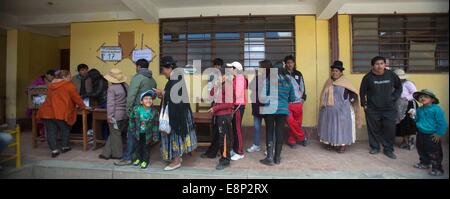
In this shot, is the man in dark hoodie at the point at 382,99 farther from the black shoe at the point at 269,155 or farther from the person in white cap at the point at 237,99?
the person in white cap at the point at 237,99

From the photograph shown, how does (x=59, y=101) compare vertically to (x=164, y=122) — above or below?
above

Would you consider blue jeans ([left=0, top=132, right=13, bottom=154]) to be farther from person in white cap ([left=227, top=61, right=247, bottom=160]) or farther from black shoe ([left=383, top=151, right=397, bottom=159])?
black shoe ([left=383, top=151, right=397, bottom=159])

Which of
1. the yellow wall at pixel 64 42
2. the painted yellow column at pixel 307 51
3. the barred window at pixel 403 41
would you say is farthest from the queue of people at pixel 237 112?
the yellow wall at pixel 64 42

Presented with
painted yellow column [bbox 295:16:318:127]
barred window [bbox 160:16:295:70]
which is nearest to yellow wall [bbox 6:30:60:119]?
barred window [bbox 160:16:295:70]

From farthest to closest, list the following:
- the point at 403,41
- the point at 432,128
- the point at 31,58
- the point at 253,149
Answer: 1. the point at 31,58
2. the point at 403,41
3. the point at 253,149
4. the point at 432,128

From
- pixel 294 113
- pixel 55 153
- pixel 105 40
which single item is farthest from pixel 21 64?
pixel 294 113

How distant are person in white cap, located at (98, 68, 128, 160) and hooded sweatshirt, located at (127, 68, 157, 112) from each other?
27cm

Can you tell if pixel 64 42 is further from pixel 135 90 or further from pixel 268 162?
pixel 268 162

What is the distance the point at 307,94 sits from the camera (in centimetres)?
523

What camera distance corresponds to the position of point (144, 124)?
11.2 feet

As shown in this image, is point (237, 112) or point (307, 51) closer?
point (237, 112)

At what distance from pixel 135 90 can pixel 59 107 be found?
1.38 m

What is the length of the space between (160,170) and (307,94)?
3.21 meters

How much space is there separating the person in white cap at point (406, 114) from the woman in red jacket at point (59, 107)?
16.8 ft
